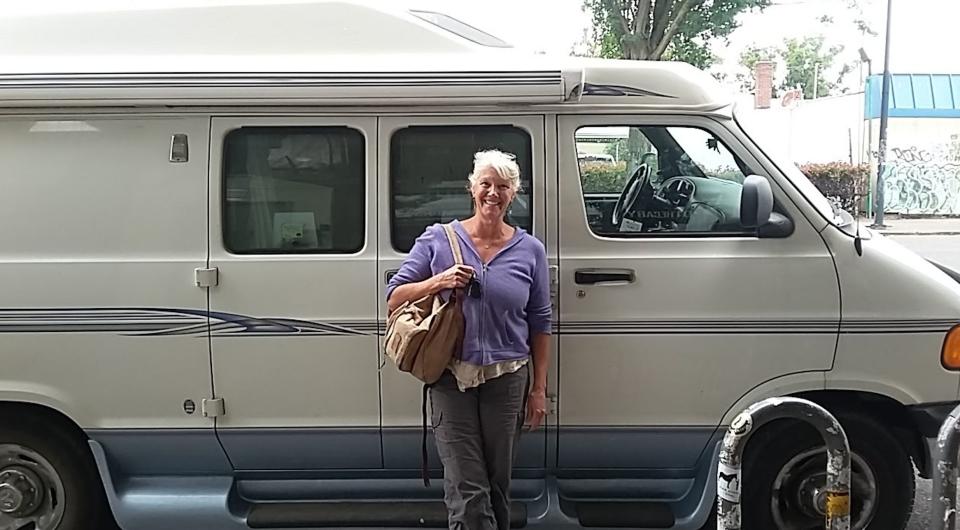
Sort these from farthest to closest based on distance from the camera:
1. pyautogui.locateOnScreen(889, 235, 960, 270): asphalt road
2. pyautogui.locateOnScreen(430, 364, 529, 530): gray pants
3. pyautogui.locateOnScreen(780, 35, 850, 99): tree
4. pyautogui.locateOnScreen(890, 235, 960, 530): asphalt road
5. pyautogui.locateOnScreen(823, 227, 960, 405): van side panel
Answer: pyautogui.locateOnScreen(780, 35, 850, 99): tree, pyautogui.locateOnScreen(889, 235, 960, 270): asphalt road, pyautogui.locateOnScreen(890, 235, 960, 530): asphalt road, pyautogui.locateOnScreen(823, 227, 960, 405): van side panel, pyautogui.locateOnScreen(430, 364, 529, 530): gray pants

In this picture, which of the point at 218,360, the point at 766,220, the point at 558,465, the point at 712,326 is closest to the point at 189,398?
the point at 218,360

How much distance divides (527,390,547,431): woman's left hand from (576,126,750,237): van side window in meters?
0.83

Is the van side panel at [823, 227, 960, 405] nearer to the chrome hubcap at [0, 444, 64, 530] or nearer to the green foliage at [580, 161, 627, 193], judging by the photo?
the green foliage at [580, 161, 627, 193]

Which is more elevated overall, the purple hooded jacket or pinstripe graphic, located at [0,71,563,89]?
pinstripe graphic, located at [0,71,563,89]

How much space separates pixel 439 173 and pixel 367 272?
58 centimetres

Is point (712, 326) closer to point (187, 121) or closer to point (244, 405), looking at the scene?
point (244, 405)

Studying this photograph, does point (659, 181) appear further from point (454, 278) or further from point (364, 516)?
point (364, 516)

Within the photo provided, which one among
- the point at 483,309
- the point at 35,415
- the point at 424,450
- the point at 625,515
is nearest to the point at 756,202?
the point at 483,309

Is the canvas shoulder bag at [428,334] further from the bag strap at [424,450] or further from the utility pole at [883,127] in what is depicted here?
the utility pole at [883,127]

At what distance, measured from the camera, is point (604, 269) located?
13.0 feet

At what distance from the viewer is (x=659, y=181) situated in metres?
4.14

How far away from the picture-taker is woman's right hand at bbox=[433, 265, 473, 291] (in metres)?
3.47

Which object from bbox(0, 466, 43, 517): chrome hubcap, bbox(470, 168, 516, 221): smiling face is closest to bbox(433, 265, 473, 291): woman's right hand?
bbox(470, 168, 516, 221): smiling face

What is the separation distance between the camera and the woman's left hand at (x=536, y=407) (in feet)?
12.4
